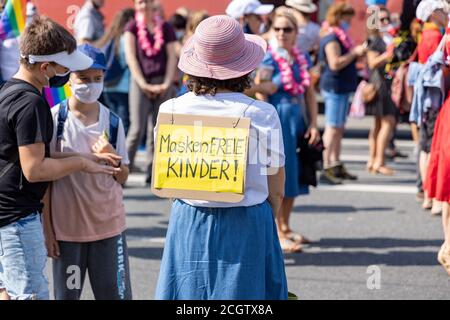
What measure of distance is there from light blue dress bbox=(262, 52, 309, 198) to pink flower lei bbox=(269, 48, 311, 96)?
29mm

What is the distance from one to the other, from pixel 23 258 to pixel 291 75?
339cm

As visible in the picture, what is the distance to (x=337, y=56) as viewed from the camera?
10.4 m

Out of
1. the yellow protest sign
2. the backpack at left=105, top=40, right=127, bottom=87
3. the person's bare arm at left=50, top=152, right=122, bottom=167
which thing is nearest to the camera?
the yellow protest sign

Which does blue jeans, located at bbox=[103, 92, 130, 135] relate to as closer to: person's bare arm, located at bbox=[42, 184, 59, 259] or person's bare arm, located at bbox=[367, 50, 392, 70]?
person's bare arm, located at bbox=[367, 50, 392, 70]

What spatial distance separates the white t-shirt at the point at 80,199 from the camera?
4.97 metres

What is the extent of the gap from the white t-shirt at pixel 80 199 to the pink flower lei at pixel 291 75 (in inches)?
101

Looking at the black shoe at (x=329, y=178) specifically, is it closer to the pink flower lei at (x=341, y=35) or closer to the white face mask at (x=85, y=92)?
the pink flower lei at (x=341, y=35)

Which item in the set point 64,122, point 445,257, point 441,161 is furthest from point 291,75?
point 64,122

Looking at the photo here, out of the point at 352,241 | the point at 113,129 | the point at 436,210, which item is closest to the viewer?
the point at 113,129

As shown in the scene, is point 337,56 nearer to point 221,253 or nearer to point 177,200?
point 177,200

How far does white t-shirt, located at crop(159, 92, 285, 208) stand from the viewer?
13.1ft

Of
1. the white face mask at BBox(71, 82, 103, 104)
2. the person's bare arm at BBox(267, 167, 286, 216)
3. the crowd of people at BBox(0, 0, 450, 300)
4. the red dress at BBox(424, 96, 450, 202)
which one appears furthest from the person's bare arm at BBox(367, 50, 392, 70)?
the person's bare arm at BBox(267, 167, 286, 216)

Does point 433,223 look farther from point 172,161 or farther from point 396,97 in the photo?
point 172,161

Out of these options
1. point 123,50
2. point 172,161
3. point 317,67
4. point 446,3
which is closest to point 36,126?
point 172,161
